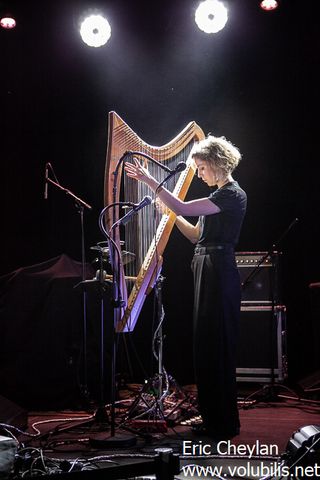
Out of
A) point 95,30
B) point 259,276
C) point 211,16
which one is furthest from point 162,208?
point 95,30

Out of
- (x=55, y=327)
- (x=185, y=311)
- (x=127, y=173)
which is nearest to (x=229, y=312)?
(x=127, y=173)

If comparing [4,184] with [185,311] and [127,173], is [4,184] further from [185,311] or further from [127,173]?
[127,173]

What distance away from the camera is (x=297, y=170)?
627 centimetres

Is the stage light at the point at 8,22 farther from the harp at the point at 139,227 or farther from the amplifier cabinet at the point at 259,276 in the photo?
the amplifier cabinet at the point at 259,276

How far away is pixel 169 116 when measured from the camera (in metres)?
6.48

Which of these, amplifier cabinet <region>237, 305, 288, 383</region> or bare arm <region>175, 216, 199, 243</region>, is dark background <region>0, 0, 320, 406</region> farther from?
→ bare arm <region>175, 216, 199, 243</region>

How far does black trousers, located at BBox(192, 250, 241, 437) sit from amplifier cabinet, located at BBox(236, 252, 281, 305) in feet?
6.58

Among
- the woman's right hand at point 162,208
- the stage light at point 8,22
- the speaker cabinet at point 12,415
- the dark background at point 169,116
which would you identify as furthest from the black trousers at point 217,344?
the stage light at point 8,22

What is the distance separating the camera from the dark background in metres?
6.12

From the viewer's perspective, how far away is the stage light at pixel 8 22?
5.96 m

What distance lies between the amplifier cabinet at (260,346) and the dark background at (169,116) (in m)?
0.59

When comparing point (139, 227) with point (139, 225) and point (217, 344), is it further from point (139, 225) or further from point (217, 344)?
point (217, 344)

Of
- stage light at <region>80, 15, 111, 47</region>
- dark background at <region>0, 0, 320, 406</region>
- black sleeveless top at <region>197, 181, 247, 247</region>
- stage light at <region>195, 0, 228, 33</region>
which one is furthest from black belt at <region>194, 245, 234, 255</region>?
stage light at <region>80, 15, 111, 47</region>

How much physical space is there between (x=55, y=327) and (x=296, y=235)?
279 centimetres
